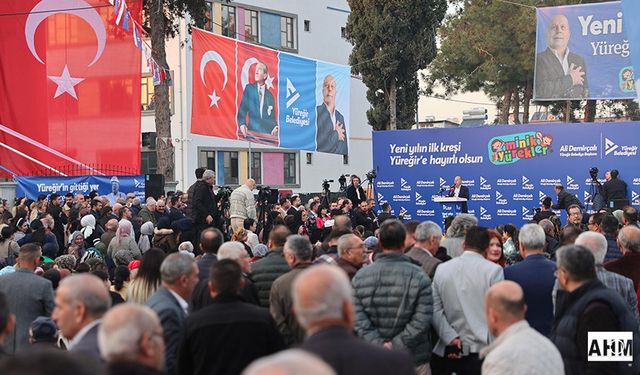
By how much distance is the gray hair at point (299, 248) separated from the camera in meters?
7.62

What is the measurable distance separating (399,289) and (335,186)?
1858 inches

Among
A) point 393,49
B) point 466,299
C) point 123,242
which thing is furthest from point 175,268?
point 393,49

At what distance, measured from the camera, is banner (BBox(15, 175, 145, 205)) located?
72.0 ft

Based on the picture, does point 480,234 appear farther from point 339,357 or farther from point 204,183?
point 204,183

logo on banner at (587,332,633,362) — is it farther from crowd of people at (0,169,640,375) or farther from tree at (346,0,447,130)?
tree at (346,0,447,130)

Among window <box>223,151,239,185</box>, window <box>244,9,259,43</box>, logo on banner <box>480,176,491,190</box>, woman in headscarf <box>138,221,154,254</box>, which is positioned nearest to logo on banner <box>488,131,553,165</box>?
logo on banner <box>480,176,491,190</box>

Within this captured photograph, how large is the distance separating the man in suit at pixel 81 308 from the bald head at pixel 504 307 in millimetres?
1993

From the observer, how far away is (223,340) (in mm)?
5680

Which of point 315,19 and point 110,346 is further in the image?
point 315,19

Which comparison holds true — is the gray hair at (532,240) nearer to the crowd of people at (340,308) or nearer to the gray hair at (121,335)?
the crowd of people at (340,308)

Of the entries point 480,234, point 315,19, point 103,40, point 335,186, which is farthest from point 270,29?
point 480,234

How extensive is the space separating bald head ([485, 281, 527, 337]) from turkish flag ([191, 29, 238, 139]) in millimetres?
16593

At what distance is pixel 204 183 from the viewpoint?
1536cm

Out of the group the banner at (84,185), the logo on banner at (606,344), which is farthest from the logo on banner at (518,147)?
the logo on banner at (606,344)
